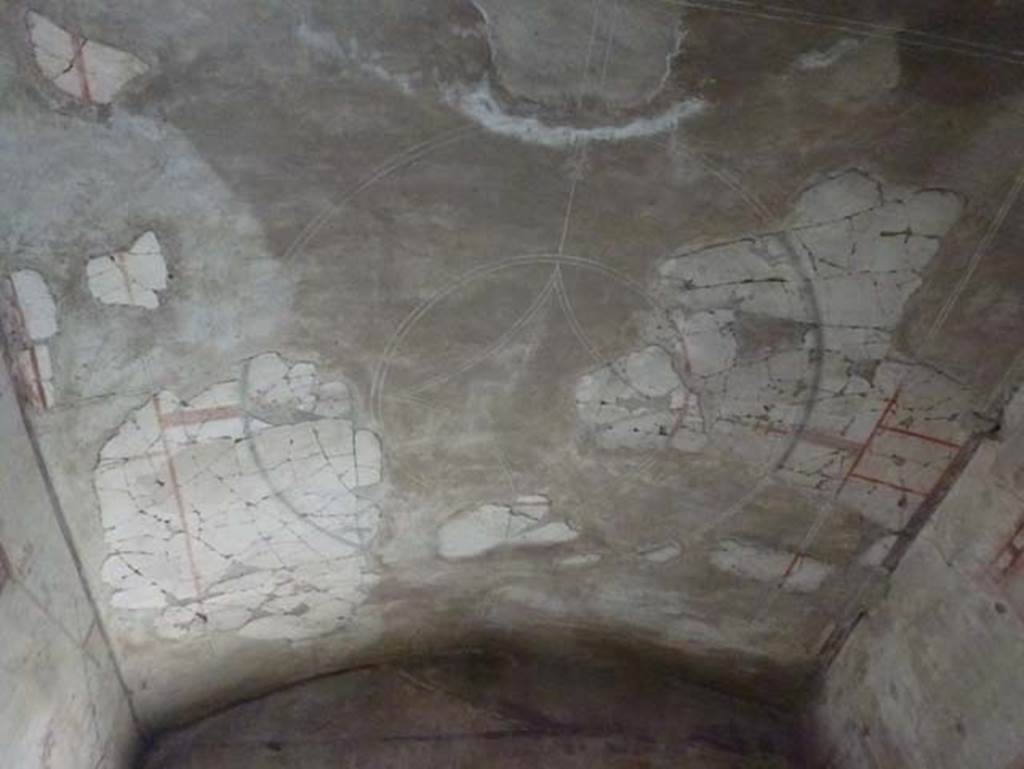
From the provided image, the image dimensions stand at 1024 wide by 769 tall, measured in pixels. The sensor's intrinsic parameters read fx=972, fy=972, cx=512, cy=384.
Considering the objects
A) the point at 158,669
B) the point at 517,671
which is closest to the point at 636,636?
the point at 517,671

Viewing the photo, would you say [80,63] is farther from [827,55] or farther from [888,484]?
[888,484]

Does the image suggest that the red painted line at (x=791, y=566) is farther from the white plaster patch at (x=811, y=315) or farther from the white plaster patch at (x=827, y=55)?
the white plaster patch at (x=827, y=55)

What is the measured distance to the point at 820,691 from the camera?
4172 millimetres

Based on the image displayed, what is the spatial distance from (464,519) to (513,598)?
25.5 inches

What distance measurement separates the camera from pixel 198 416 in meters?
2.84

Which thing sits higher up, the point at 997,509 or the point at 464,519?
the point at 997,509

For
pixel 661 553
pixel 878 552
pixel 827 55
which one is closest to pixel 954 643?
pixel 878 552

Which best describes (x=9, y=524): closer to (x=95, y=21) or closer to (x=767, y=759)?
(x=95, y=21)

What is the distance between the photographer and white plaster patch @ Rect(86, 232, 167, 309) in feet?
7.79

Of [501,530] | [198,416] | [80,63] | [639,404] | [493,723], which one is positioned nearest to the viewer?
[80,63]

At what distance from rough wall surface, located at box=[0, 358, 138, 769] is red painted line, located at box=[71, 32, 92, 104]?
788 mm

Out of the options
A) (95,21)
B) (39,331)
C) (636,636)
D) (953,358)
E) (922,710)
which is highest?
(95,21)

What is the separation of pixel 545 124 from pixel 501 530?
170 cm

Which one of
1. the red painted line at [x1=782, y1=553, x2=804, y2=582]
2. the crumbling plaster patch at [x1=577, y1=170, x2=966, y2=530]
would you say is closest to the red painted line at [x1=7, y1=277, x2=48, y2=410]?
the crumbling plaster patch at [x1=577, y1=170, x2=966, y2=530]
